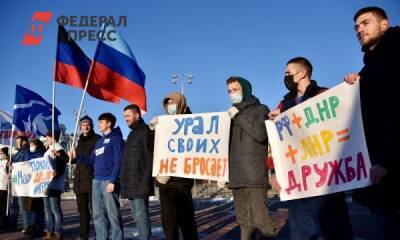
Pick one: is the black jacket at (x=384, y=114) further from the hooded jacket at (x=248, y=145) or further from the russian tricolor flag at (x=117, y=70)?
the russian tricolor flag at (x=117, y=70)

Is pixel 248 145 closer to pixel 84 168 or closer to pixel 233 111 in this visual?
pixel 233 111

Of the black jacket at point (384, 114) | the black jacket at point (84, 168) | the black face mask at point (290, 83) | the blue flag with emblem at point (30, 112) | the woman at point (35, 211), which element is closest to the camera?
the black jacket at point (384, 114)

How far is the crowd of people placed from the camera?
252 centimetres

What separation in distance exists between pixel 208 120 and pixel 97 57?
3.09 meters

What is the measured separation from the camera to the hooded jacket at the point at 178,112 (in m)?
4.60

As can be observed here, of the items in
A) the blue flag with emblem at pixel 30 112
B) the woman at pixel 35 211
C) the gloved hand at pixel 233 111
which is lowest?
the woman at pixel 35 211

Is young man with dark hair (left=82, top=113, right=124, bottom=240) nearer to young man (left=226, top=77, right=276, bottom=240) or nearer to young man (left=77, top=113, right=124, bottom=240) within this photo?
young man (left=77, top=113, right=124, bottom=240)

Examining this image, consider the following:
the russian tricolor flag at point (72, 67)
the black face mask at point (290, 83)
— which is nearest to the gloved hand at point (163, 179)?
the black face mask at point (290, 83)

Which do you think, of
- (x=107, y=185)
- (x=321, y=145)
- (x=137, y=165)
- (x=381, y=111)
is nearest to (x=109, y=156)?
(x=107, y=185)

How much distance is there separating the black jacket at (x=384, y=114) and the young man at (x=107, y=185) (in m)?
3.34

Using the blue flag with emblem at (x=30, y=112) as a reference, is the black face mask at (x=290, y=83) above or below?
below

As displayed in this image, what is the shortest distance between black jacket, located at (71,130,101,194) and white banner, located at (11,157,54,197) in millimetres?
858

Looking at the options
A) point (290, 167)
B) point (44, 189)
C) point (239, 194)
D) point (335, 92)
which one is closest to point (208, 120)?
point (239, 194)

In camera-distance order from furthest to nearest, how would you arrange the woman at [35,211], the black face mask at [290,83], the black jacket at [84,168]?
the woman at [35,211]
the black jacket at [84,168]
the black face mask at [290,83]
